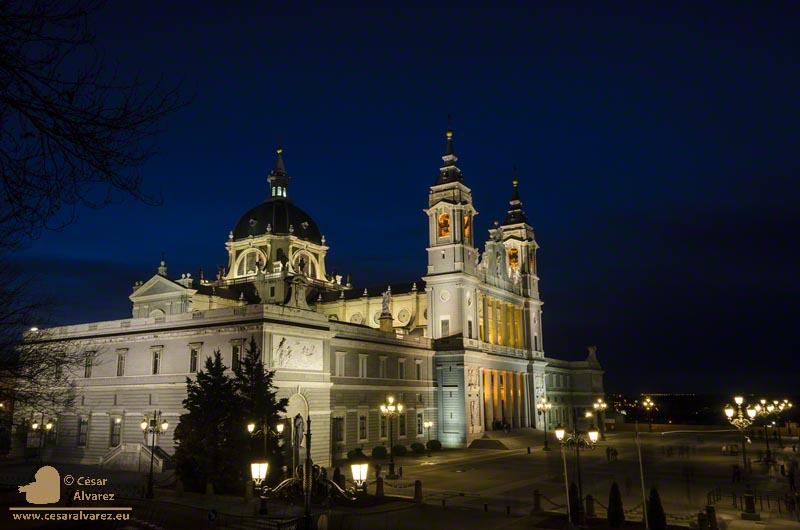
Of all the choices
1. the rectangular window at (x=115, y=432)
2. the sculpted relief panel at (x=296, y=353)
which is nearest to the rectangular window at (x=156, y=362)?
the rectangular window at (x=115, y=432)

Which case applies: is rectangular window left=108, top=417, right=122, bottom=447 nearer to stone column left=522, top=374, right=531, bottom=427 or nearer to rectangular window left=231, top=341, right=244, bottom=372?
rectangular window left=231, top=341, right=244, bottom=372

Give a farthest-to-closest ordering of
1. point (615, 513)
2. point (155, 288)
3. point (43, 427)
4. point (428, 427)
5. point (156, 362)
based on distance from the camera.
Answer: point (428, 427), point (155, 288), point (43, 427), point (156, 362), point (615, 513)

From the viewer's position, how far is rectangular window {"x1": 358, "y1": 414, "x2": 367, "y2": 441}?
55469 mm

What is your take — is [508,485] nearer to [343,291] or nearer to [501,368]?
[501,368]

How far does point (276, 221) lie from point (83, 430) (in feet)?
145

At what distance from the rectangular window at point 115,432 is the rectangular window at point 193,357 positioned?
8.35 m

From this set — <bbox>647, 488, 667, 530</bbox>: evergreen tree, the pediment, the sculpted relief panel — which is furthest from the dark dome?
<bbox>647, 488, 667, 530</bbox>: evergreen tree

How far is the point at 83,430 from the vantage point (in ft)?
167

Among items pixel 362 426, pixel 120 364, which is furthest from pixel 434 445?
pixel 120 364

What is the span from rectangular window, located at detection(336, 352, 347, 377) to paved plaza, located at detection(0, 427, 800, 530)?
8.93 meters

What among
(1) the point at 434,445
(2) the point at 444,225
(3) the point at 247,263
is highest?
(2) the point at 444,225

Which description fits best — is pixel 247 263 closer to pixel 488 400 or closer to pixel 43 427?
pixel 488 400

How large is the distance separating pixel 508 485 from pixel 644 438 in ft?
172

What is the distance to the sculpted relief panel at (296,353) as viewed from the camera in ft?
142
